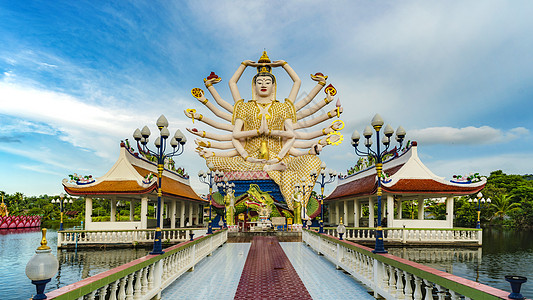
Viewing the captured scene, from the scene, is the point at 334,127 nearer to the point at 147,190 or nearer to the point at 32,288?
the point at 147,190

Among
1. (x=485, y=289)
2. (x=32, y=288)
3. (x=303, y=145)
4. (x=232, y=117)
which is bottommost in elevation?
(x=32, y=288)

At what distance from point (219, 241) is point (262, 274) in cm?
831

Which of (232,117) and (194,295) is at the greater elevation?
(232,117)

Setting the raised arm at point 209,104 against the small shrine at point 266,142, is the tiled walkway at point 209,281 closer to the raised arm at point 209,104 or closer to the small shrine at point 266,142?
the small shrine at point 266,142

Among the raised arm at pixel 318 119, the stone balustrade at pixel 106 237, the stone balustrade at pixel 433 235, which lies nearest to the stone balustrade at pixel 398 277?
the stone balustrade at pixel 433 235

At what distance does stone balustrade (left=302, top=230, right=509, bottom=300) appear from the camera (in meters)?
4.32

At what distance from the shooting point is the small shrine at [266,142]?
32.6 m

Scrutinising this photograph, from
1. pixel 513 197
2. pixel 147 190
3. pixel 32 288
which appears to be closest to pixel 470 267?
pixel 32 288

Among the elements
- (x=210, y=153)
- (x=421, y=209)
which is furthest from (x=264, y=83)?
(x=421, y=209)

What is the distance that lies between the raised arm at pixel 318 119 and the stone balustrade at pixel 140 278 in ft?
84.5

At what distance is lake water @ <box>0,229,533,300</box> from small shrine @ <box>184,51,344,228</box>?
1454 cm

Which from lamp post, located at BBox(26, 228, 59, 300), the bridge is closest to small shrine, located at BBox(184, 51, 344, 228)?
the bridge

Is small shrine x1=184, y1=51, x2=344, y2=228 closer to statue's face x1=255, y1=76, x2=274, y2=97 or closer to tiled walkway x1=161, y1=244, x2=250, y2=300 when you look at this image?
statue's face x1=255, y1=76, x2=274, y2=97

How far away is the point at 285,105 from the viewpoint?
36656 mm
